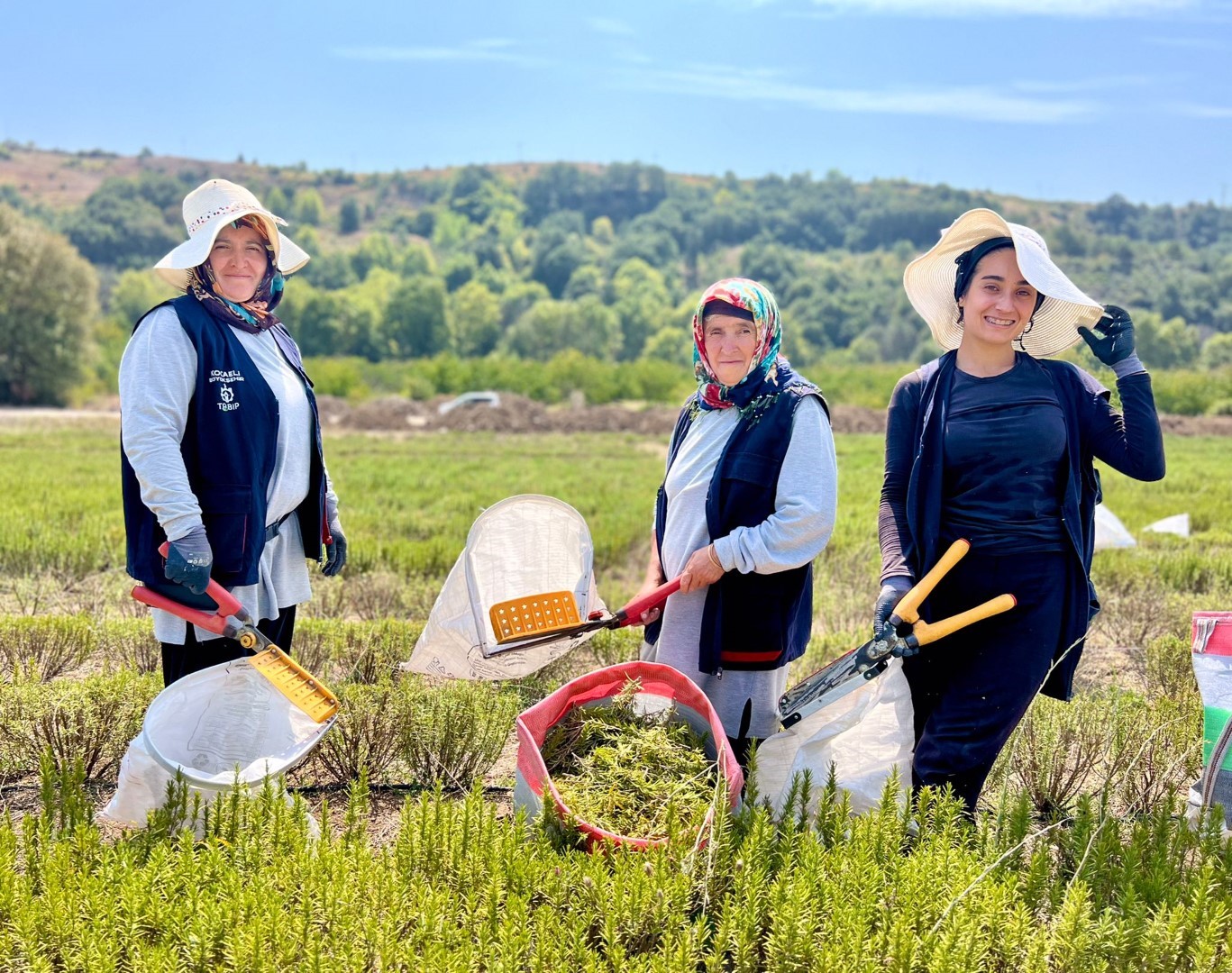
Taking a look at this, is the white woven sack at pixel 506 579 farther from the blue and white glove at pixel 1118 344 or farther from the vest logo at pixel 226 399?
the blue and white glove at pixel 1118 344

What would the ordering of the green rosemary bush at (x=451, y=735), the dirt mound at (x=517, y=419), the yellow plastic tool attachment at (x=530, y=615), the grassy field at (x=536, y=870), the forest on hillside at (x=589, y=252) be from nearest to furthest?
the grassy field at (x=536, y=870), the yellow plastic tool attachment at (x=530, y=615), the green rosemary bush at (x=451, y=735), the dirt mound at (x=517, y=419), the forest on hillside at (x=589, y=252)

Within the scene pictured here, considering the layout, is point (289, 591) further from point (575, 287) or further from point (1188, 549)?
point (575, 287)

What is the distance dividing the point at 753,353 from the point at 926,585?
80cm

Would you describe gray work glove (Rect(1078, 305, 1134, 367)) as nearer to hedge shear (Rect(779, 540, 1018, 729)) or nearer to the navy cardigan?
the navy cardigan

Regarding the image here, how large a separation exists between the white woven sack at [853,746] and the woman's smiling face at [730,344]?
93 cm

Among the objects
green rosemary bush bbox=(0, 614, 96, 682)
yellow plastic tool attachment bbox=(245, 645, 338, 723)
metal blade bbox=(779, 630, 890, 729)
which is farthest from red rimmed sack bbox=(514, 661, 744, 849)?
green rosemary bush bbox=(0, 614, 96, 682)

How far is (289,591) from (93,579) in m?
4.68

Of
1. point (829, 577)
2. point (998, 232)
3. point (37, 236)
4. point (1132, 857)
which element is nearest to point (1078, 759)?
point (1132, 857)

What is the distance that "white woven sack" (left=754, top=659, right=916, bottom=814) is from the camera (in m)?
3.01

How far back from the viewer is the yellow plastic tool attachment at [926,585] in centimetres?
296

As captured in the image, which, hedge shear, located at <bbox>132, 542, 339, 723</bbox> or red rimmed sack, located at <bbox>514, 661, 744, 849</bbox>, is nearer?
red rimmed sack, located at <bbox>514, 661, 744, 849</bbox>

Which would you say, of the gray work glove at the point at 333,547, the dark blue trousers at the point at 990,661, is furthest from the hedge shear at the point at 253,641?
the dark blue trousers at the point at 990,661

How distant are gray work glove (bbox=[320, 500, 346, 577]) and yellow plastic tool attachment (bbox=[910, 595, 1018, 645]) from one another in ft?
6.06

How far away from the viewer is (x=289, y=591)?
347cm
